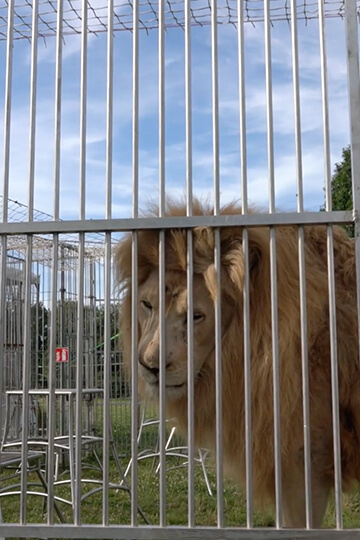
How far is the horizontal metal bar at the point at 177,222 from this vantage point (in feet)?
9.08

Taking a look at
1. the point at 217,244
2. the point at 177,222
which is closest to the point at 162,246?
the point at 177,222

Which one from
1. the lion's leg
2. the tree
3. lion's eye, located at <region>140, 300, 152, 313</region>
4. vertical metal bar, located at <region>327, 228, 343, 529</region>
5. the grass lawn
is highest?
the tree

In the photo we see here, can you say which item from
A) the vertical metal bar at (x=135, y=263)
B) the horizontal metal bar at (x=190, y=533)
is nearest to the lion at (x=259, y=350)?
the vertical metal bar at (x=135, y=263)

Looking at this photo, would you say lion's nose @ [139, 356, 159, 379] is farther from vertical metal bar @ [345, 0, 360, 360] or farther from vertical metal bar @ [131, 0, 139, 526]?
vertical metal bar @ [345, 0, 360, 360]

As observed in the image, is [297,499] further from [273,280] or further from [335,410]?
[273,280]

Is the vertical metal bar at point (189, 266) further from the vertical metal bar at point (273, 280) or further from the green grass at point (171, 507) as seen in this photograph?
the green grass at point (171, 507)

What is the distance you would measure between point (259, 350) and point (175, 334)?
444mm

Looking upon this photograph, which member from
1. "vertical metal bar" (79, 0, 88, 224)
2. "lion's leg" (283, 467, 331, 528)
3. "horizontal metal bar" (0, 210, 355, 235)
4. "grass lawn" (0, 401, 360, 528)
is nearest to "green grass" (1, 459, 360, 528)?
"grass lawn" (0, 401, 360, 528)

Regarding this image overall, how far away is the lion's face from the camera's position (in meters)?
3.03

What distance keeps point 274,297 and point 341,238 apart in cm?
106

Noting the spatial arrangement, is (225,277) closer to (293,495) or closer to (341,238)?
(341,238)

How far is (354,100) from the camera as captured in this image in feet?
9.16

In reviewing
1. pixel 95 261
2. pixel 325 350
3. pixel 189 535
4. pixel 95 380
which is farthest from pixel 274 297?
pixel 95 380

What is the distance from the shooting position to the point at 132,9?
10.3 ft
